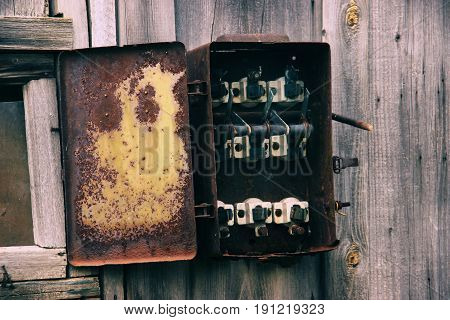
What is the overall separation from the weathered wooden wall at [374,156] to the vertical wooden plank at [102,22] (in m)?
0.28

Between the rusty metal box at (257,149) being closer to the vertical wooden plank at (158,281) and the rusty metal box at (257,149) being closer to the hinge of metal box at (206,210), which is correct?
the hinge of metal box at (206,210)

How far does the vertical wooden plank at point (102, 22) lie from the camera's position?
6.60 ft

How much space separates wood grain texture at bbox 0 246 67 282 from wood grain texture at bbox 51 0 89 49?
0.71m

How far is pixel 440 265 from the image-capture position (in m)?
2.28

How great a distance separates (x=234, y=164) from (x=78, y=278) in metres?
0.67

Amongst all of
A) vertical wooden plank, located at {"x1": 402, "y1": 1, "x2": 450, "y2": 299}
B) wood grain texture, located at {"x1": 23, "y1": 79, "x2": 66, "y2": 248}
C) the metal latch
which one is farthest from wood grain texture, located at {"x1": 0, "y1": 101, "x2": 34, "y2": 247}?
vertical wooden plank, located at {"x1": 402, "y1": 1, "x2": 450, "y2": 299}

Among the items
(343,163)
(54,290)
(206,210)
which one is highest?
(343,163)

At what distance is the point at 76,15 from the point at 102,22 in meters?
0.09

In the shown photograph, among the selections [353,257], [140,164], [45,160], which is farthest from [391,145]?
[45,160]

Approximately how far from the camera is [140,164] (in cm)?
190

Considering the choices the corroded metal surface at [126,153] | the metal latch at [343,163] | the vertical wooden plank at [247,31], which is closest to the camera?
the corroded metal surface at [126,153]

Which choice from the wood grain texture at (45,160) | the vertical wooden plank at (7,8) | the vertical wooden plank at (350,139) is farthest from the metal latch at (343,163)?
the vertical wooden plank at (7,8)

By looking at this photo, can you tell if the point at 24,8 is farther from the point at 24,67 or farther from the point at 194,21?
the point at 194,21

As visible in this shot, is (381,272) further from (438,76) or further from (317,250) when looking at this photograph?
(438,76)
